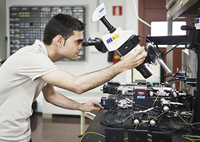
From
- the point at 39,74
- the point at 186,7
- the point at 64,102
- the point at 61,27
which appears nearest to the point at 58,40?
the point at 61,27

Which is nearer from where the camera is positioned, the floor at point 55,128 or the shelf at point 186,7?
the shelf at point 186,7

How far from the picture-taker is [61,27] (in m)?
1.22

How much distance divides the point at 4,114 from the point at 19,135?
0.49ft

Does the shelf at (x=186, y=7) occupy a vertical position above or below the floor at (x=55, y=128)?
above

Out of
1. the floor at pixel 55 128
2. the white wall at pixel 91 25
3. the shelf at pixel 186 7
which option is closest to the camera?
the shelf at pixel 186 7

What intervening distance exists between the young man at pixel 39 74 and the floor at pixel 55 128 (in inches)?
62.2

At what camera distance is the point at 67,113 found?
3.68m

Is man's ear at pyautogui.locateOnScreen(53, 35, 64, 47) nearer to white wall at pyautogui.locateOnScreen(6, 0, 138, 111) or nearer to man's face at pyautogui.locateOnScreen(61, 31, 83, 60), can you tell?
man's face at pyautogui.locateOnScreen(61, 31, 83, 60)

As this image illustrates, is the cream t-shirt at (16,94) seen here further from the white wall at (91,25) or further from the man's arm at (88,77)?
the white wall at (91,25)

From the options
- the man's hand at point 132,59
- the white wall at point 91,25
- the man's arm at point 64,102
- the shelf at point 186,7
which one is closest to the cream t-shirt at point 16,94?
the man's arm at point 64,102

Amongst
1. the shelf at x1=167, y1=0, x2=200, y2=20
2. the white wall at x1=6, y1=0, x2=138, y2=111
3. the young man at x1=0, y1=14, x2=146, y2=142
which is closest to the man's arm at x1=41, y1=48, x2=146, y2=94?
the young man at x1=0, y1=14, x2=146, y2=142

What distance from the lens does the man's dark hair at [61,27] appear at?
1215 mm

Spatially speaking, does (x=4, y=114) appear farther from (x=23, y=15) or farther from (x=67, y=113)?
(x=23, y=15)

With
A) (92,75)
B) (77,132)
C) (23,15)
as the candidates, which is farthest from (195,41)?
(23,15)
